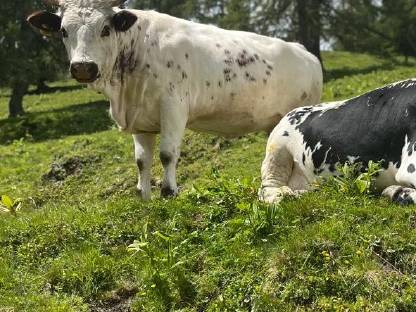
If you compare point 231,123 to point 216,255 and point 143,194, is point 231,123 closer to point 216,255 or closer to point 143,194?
point 143,194

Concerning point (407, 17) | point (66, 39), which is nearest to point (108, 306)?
point (66, 39)

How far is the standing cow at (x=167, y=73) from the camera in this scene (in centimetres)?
866

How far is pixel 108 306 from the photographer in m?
6.29

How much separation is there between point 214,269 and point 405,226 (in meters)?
1.70

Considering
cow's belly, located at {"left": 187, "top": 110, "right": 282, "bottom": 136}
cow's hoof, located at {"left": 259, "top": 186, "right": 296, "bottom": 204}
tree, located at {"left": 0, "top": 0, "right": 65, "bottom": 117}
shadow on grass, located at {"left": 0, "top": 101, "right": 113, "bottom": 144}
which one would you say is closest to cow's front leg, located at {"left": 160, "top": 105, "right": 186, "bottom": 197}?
cow's belly, located at {"left": 187, "top": 110, "right": 282, "bottom": 136}

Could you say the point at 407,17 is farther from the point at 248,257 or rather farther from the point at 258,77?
the point at 248,257

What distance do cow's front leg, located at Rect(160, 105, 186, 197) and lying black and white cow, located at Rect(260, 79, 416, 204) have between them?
127 centimetres

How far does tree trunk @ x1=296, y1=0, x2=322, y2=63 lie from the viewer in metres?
31.8

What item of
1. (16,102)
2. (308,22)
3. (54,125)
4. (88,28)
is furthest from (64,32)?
(308,22)

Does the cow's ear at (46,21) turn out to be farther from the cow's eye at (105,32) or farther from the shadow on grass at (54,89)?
the shadow on grass at (54,89)

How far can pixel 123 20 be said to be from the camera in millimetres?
8844

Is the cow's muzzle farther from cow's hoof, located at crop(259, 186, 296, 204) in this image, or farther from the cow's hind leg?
cow's hoof, located at crop(259, 186, 296, 204)

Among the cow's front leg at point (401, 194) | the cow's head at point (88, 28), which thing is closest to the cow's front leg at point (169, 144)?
the cow's head at point (88, 28)

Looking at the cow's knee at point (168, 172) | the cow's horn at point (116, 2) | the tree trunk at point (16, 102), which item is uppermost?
the cow's horn at point (116, 2)
